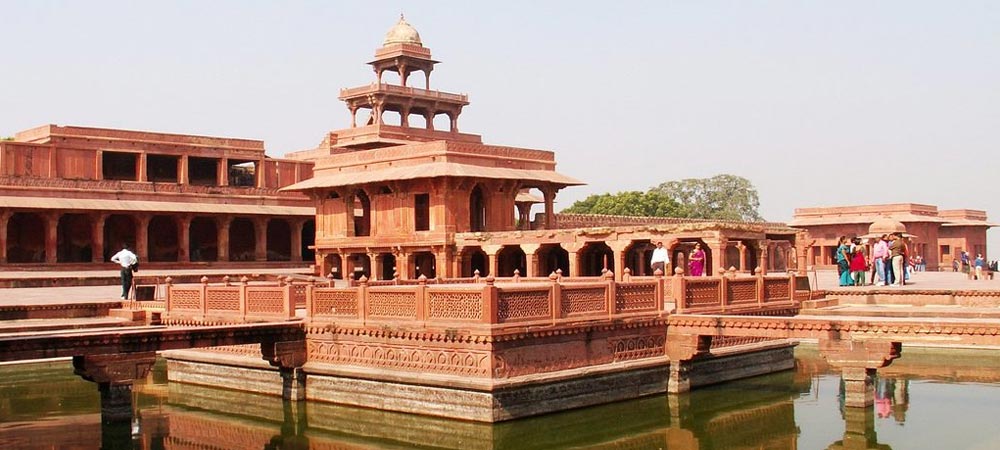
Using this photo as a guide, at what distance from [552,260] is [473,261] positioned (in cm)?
230

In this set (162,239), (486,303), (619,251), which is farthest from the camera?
(162,239)

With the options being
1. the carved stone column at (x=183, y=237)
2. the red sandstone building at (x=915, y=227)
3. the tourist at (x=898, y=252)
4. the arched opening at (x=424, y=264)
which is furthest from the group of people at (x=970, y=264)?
the carved stone column at (x=183, y=237)

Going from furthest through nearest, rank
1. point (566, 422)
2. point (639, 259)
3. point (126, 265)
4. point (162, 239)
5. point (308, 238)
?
point (308, 238)
point (162, 239)
point (639, 259)
point (126, 265)
point (566, 422)

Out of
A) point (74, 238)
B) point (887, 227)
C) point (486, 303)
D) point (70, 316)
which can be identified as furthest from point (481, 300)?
point (74, 238)

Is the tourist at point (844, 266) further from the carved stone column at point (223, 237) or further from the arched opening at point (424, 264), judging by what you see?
the carved stone column at point (223, 237)

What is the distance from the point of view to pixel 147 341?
14555mm

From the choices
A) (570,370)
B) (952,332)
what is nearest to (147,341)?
(570,370)

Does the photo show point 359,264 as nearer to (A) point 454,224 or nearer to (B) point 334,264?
(B) point 334,264

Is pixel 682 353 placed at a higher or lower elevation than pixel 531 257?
lower

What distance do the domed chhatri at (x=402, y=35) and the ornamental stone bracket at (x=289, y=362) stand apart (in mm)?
28613

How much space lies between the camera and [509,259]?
31.8 metres

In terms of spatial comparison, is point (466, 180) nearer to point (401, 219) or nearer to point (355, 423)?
point (401, 219)

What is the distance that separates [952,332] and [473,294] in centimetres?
592

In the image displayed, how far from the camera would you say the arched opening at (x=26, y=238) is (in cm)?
3453
